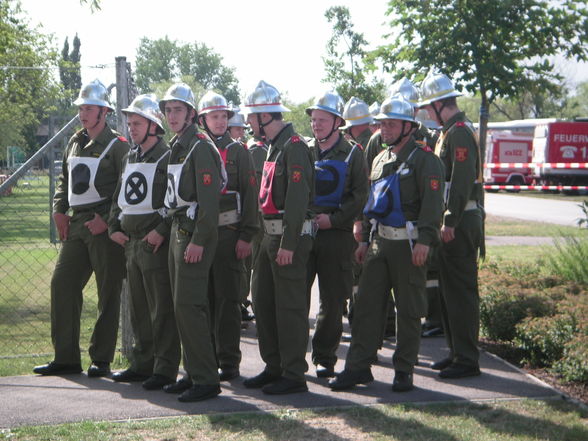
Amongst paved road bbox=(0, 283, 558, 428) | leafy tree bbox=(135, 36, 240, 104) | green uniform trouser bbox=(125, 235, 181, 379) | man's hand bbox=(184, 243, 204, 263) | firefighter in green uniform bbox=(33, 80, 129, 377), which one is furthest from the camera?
leafy tree bbox=(135, 36, 240, 104)

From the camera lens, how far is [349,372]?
6461 millimetres

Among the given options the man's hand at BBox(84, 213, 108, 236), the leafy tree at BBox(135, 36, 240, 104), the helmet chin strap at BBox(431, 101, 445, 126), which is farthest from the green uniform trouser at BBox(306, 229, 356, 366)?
the leafy tree at BBox(135, 36, 240, 104)

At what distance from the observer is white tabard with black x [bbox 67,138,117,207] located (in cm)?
691

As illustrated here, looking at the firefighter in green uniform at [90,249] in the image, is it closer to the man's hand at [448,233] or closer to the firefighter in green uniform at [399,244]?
the firefighter in green uniform at [399,244]

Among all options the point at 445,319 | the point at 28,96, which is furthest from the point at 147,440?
the point at 28,96

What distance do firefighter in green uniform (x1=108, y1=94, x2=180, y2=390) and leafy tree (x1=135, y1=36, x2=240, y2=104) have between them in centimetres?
11262

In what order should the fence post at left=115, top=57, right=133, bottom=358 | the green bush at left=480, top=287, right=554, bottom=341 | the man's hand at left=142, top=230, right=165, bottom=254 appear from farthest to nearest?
the green bush at left=480, top=287, right=554, bottom=341 → the fence post at left=115, top=57, right=133, bottom=358 → the man's hand at left=142, top=230, right=165, bottom=254

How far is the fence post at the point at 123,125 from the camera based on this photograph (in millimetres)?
7395

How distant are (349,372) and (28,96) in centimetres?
2835

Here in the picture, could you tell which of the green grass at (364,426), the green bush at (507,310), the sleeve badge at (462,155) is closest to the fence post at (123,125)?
the green grass at (364,426)

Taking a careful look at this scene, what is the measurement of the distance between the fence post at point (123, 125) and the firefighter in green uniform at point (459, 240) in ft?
8.52

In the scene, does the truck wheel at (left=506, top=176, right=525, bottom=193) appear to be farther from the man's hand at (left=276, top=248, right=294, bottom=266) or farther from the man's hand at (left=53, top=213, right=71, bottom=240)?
the man's hand at (left=276, top=248, right=294, bottom=266)

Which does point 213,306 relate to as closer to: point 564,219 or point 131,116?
point 131,116

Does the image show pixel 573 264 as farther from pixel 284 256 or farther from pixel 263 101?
pixel 263 101
